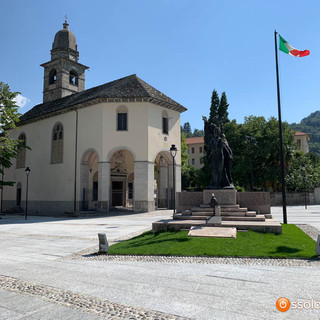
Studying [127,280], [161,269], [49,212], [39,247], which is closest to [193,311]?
[127,280]

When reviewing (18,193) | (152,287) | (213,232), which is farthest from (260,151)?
(152,287)

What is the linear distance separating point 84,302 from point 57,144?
31.9m

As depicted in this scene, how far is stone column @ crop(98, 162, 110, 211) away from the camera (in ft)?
95.8

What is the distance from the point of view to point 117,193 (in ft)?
118

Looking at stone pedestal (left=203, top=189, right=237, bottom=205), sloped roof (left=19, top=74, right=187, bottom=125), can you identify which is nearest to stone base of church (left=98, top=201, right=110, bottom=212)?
sloped roof (left=19, top=74, right=187, bottom=125)

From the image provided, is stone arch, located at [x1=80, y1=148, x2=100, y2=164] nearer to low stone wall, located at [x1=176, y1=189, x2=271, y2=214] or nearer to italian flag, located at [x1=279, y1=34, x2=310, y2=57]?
low stone wall, located at [x1=176, y1=189, x2=271, y2=214]

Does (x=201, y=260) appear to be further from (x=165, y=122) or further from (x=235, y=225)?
(x=165, y=122)

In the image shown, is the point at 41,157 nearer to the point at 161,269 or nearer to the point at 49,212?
the point at 49,212

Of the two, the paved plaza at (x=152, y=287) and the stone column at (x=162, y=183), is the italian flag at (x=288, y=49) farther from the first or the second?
the stone column at (x=162, y=183)

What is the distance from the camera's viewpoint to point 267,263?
751cm

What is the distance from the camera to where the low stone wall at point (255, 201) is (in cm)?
1391

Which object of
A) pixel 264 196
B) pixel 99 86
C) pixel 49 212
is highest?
pixel 99 86

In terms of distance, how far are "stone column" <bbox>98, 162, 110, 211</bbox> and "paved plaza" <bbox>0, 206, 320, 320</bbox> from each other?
66.4 feet

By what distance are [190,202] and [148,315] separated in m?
10.7
